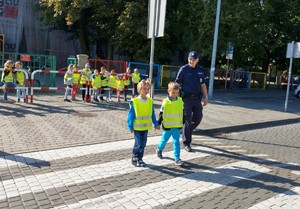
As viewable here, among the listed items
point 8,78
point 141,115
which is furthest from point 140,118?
point 8,78

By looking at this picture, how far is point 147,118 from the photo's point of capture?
543 cm

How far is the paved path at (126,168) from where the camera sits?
13.9ft

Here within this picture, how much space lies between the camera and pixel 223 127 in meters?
9.23

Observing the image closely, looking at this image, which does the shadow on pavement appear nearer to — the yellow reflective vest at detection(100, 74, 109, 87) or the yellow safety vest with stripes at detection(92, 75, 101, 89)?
the yellow safety vest with stripes at detection(92, 75, 101, 89)

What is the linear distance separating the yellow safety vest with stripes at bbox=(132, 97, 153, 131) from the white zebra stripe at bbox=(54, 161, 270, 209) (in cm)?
101

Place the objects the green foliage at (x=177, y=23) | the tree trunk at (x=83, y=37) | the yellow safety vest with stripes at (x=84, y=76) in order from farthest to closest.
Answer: the tree trunk at (x=83, y=37) < the green foliage at (x=177, y=23) < the yellow safety vest with stripes at (x=84, y=76)

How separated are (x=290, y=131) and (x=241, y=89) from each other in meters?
15.8

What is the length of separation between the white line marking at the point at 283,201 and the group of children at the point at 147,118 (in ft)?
5.49

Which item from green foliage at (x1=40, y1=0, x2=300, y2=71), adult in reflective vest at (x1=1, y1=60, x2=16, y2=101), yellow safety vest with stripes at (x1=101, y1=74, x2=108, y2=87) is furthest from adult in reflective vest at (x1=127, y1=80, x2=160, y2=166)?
green foliage at (x1=40, y1=0, x2=300, y2=71)

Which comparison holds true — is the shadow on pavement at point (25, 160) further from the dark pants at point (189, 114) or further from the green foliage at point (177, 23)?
the green foliage at point (177, 23)

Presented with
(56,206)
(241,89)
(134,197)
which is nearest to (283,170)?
(134,197)

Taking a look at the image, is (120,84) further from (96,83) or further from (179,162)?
(179,162)

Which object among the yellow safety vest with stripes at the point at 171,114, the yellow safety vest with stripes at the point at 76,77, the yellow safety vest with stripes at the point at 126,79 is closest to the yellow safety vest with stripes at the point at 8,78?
the yellow safety vest with stripes at the point at 76,77

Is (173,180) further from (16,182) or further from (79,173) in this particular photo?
(16,182)
